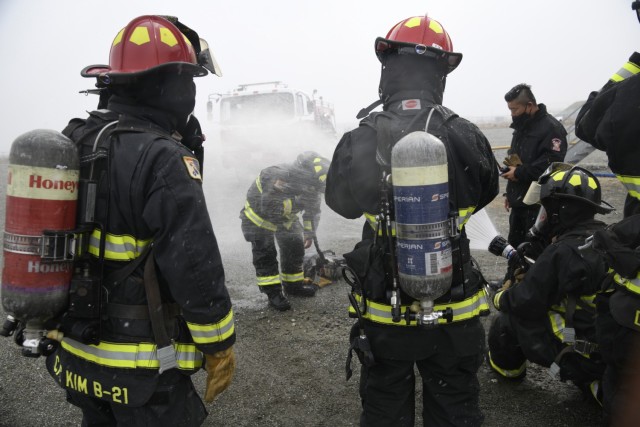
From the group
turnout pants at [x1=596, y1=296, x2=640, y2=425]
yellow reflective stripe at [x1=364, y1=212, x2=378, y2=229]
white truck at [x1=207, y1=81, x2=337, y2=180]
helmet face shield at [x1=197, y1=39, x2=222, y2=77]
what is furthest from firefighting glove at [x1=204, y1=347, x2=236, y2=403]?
white truck at [x1=207, y1=81, x2=337, y2=180]

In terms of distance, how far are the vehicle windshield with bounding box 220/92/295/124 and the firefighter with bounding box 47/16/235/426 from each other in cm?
985

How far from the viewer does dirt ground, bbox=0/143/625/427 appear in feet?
10.0

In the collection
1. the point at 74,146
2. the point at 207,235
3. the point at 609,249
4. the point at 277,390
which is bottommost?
the point at 277,390

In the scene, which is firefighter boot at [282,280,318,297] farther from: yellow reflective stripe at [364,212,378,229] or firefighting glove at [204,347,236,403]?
firefighting glove at [204,347,236,403]

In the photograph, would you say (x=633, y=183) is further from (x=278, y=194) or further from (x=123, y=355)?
(x=278, y=194)

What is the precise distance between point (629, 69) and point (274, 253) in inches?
142

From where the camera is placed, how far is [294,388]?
11.2 ft

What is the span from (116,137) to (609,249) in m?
2.21

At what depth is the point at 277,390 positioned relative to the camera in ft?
11.1

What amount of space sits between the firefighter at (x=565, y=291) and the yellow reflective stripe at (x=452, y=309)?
0.55 meters

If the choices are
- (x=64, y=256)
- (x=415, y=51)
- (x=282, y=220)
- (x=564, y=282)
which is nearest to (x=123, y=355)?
(x=64, y=256)

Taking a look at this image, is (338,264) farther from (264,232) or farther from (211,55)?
(211,55)

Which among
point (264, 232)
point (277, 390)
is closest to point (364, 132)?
point (277, 390)

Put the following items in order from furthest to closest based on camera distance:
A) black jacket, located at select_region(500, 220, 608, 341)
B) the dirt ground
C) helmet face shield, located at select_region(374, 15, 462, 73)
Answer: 1. the dirt ground
2. black jacket, located at select_region(500, 220, 608, 341)
3. helmet face shield, located at select_region(374, 15, 462, 73)
